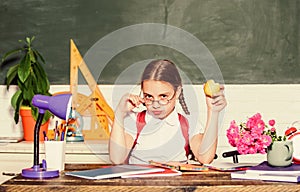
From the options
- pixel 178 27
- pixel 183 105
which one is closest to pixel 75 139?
pixel 183 105

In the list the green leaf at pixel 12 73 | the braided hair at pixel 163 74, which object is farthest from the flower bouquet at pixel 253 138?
the green leaf at pixel 12 73

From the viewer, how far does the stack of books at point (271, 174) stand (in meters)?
1.96

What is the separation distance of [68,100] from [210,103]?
71cm

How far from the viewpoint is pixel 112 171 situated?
2109 mm

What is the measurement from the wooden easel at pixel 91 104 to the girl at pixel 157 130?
1.93 feet

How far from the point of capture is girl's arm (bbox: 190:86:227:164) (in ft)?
8.27

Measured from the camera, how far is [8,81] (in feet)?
11.6

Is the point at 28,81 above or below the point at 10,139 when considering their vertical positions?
above

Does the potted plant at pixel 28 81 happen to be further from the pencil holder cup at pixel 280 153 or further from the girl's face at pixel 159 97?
the pencil holder cup at pixel 280 153

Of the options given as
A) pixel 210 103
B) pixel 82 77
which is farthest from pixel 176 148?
pixel 82 77

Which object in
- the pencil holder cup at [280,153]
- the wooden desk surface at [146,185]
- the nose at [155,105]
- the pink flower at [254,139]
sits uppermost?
the nose at [155,105]

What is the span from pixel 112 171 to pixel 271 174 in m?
0.59

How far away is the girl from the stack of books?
530mm

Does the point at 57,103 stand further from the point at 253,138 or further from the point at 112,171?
the point at 253,138
